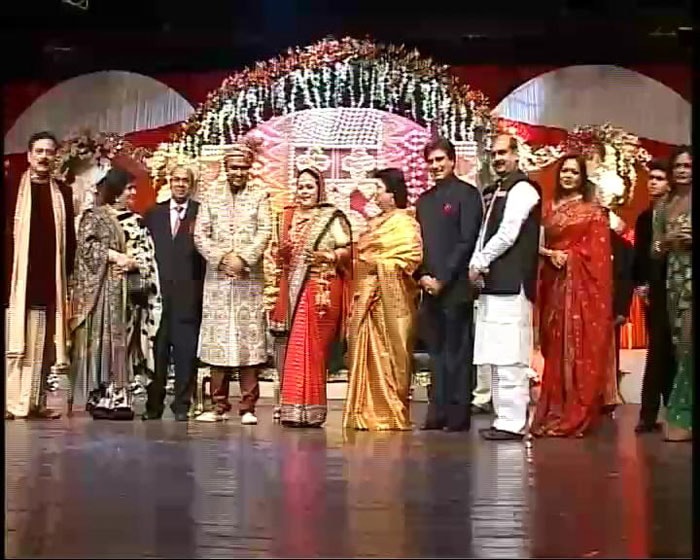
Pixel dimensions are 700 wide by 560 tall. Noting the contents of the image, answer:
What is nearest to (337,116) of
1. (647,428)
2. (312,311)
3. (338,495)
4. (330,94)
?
(330,94)

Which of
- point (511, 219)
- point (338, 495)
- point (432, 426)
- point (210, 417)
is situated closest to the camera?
point (338, 495)

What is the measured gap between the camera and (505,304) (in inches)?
189

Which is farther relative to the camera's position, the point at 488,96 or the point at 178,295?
the point at 488,96

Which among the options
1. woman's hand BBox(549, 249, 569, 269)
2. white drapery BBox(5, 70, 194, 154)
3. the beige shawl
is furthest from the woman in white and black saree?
woman's hand BBox(549, 249, 569, 269)

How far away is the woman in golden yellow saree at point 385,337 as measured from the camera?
5.07 m

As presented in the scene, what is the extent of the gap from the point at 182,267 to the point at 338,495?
6.27 ft

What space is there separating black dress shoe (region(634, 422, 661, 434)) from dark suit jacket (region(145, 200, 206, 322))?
171 cm

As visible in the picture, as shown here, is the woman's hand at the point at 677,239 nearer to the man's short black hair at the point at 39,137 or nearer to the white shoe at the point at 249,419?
the white shoe at the point at 249,419

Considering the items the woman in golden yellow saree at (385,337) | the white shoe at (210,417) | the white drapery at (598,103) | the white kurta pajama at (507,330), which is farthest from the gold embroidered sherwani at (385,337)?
the white drapery at (598,103)

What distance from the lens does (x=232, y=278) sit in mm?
5309

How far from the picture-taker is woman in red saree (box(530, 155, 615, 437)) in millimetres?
4883

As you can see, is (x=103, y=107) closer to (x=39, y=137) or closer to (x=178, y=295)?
Answer: (x=39, y=137)

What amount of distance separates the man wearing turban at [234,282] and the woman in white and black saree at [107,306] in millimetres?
287

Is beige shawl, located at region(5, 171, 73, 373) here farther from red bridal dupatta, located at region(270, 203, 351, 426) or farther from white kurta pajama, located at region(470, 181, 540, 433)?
white kurta pajama, located at region(470, 181, 540, 433)
